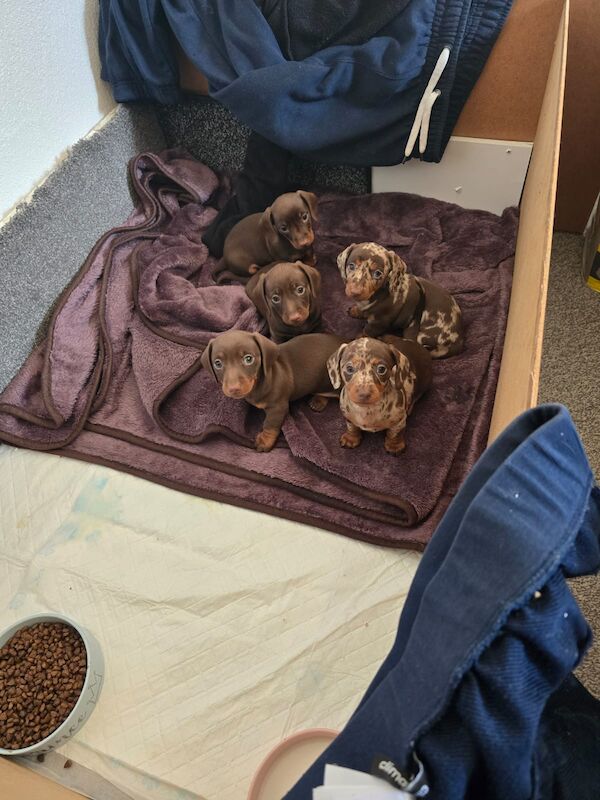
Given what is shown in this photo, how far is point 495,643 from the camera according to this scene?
21.5 inches

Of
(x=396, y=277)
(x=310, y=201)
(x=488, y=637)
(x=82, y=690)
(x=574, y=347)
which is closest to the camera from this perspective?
(x=488, y=637)

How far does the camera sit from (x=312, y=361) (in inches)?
60.8

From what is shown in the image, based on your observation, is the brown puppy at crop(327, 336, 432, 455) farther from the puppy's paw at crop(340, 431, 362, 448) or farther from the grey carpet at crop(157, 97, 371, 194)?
the grey carpet at crop(157, 97, 371, 194)

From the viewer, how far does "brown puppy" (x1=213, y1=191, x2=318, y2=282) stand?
69.0 inches

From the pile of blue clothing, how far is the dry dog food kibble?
1499mm

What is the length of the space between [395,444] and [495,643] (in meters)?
0.94

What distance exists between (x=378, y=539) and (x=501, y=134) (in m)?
1.38

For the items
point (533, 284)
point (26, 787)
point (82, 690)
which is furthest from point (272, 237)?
point (26, 787)

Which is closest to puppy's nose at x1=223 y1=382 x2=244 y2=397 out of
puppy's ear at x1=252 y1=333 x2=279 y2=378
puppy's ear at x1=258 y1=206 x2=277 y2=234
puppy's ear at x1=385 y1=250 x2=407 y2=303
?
puppy's ear at x1=252 y1=333 x2=279 y2=378

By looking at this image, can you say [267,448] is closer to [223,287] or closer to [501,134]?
[223,287]

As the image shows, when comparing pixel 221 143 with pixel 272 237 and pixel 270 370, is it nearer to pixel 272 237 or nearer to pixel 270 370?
pixel 272 237

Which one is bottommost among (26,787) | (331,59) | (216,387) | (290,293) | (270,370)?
(26,787)

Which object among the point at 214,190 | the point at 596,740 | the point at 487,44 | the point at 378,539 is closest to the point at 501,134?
the point at 487,44

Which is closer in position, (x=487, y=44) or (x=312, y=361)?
(x=312, y=361)
